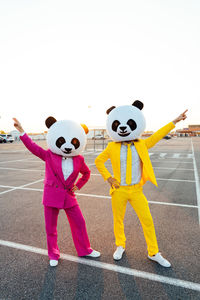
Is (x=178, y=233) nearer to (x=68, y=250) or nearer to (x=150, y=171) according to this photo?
(x=150, y=171)

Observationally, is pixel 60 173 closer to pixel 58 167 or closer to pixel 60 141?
pixel 58 167

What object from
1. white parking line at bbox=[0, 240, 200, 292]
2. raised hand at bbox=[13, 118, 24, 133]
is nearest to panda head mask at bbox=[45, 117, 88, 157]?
raised hand at bbox=[13, 118, 24, 133]

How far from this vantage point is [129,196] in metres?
2.82

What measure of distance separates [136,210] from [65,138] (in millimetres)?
1325

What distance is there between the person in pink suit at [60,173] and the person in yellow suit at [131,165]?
0.45 m

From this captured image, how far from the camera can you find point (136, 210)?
282 cm

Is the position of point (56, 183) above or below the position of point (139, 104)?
below

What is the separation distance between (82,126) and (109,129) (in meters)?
0.41

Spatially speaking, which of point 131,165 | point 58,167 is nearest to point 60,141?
point 58,167

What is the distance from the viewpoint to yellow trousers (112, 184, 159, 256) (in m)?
2.76

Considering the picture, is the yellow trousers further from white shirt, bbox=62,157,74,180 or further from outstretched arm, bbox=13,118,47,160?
outstretched arm, bbox=13,118,47,160

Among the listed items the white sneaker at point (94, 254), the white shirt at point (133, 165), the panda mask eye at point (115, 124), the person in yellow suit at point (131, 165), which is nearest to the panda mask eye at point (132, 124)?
the person in yellow suit at point (131, 165)

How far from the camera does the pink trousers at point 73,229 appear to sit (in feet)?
9.25

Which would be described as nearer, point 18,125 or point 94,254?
point 18,125
